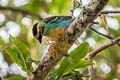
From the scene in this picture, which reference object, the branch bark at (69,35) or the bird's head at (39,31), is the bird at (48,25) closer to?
the bird's head at (39,31)

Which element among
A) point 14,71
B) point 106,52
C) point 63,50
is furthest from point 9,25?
point 63,50

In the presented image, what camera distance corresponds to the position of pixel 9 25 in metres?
4.11

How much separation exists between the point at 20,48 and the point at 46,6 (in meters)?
2.39

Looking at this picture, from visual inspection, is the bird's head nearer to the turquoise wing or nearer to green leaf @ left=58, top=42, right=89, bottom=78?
the turquoise wing

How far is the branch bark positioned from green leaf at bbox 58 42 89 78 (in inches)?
6.0

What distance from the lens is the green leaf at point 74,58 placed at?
155 centimetres

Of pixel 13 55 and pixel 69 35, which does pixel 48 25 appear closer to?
pixel 13 55

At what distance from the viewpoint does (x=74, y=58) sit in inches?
61.3

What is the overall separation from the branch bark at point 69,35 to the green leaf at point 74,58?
0.50ft

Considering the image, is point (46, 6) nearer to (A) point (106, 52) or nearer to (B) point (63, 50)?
(A) point (106, 52)

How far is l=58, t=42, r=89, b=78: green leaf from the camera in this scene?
1.55m

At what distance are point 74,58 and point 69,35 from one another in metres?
0.27

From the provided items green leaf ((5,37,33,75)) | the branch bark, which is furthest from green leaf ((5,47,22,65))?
the branch bark

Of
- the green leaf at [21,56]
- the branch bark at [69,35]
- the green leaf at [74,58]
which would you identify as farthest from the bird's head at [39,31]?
the branch bark at [69,35]
